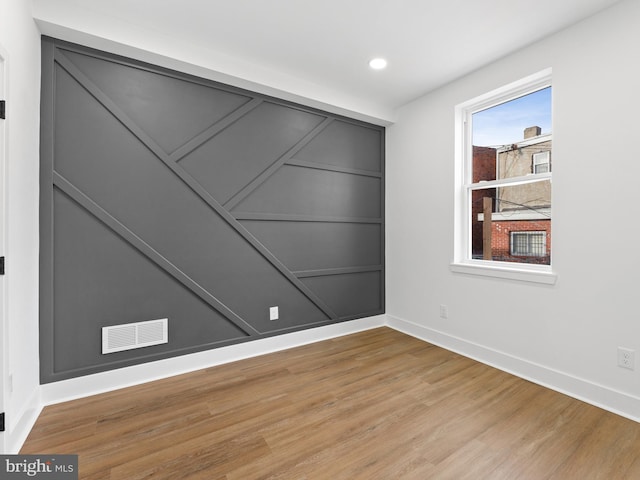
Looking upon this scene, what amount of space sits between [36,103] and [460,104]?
11.2ft

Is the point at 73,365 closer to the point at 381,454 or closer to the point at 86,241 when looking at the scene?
the point at 86,241

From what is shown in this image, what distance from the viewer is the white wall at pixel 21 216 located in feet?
5.23

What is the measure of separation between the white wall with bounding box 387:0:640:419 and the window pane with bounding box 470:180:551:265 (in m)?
0.21

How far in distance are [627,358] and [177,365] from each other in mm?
3258

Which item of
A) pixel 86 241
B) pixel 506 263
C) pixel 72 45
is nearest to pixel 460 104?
pixel 506 263

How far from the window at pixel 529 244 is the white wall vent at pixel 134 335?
309 centimetres

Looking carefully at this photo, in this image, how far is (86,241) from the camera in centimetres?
224

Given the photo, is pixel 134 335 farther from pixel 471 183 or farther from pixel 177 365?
pixel 471 183

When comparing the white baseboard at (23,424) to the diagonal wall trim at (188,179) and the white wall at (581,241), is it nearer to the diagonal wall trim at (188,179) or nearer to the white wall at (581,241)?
the diagonal wall trim at (188,179)

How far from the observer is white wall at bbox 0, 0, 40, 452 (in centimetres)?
159

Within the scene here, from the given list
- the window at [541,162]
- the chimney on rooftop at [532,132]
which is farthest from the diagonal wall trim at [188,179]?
the window at [541,162]

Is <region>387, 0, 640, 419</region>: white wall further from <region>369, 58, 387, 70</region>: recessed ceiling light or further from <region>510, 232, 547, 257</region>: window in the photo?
<region>369, 58, 387, 70</region>: recessed ceiling light

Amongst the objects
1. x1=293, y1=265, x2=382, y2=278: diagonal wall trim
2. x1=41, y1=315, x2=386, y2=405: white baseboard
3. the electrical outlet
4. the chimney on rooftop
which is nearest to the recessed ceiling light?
the chimney on rooftop

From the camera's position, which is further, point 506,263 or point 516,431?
point 506,263
